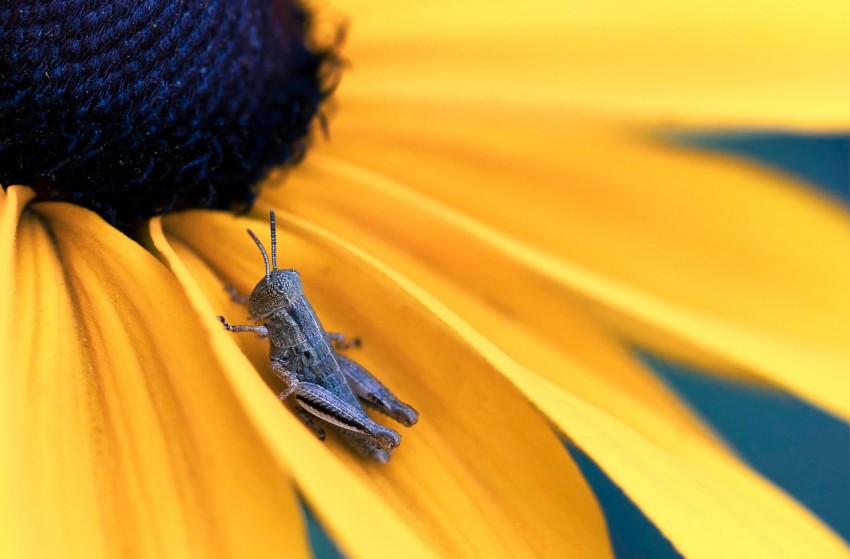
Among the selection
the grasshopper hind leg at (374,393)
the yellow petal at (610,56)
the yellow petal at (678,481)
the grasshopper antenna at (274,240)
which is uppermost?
the yellow petal at (610,56)

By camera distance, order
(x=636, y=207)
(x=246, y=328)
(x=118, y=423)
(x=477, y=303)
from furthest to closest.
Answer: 1. (x=636, y=207)
2. (x=477, y=303)
3. (x=246, y=328)
4. (x=118, y=423)

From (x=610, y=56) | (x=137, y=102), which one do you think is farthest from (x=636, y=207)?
(x=137, y=102)

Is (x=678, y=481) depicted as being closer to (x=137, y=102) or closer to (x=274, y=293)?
(x=274, y=293)

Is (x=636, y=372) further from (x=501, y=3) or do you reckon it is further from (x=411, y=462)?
(x=501, y=3)

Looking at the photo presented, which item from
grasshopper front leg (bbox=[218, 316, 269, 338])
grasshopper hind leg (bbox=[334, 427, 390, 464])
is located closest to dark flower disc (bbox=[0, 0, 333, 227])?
grasshopper front leg (bbox=[218, 316, 269, 338])

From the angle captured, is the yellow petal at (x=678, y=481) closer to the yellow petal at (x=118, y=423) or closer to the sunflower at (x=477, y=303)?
the sunflower at (x=477, y=303)

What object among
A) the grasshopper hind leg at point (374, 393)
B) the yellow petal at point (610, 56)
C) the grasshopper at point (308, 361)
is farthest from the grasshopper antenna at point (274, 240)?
the yellow petal at point (610, 56)

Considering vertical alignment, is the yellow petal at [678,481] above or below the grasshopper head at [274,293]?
below

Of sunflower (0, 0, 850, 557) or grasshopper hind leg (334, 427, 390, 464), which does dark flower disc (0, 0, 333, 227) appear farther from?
grasshopper hind leg (334, 427, 390, 464)
